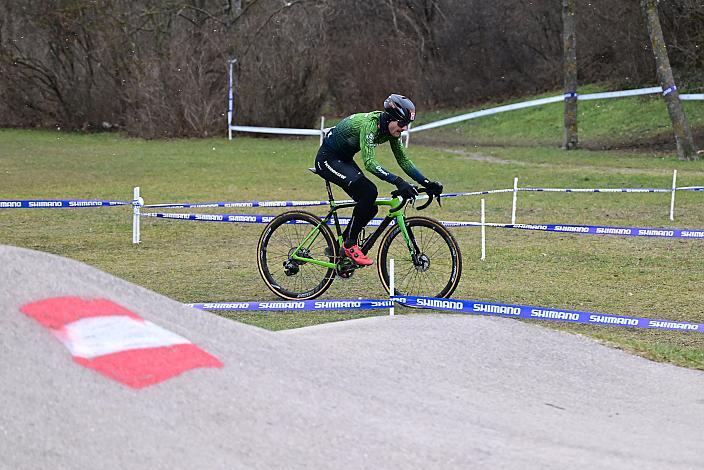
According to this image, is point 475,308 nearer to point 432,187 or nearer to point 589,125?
point 432,187

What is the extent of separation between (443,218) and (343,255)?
313 inches

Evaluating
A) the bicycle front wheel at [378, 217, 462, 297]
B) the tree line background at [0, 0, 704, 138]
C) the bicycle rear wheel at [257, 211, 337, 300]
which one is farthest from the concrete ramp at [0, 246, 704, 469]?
the tree line background at [0, 0, 704, 138]

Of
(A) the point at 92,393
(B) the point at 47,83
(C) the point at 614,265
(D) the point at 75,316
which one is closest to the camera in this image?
(A) the point at 92,393

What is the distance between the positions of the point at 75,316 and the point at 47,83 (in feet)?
131

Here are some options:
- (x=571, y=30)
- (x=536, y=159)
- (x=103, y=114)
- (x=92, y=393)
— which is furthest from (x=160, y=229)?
(x=103, y=114)

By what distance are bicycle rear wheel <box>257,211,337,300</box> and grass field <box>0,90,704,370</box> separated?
0.80 feet

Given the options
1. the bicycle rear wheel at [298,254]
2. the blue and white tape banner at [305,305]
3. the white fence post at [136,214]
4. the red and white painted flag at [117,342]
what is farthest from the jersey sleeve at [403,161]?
the white fence post at [136,214]

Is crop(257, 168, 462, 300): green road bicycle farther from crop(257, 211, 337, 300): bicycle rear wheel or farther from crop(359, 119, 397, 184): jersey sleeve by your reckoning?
crop(359, 119, 397, 184): jersey sleeve

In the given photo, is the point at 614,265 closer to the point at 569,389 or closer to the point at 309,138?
the point at 569,389

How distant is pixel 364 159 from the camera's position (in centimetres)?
1055

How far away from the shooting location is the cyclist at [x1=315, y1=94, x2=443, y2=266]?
1055 centimetres

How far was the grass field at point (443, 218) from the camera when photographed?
11672 mm

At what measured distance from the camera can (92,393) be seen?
5781mm

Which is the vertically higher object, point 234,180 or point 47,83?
point 47,83
